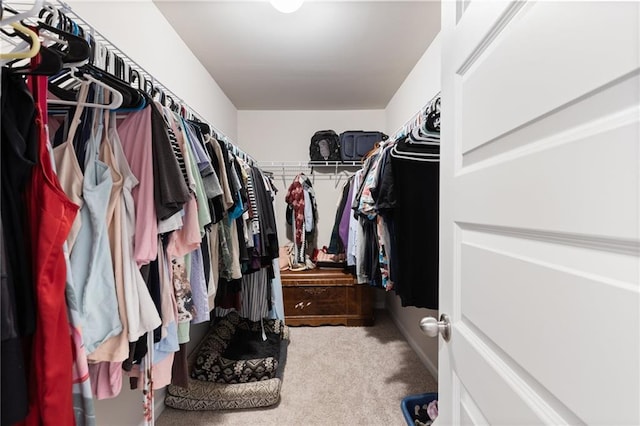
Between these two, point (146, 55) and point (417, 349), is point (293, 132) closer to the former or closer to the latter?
point (146, 55)

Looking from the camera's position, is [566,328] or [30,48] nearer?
[566,328]

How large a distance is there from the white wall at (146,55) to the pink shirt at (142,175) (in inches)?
27.2

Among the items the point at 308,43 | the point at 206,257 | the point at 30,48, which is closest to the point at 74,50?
the point at 30,48

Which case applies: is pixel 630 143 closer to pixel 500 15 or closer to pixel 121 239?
pixel 500 15

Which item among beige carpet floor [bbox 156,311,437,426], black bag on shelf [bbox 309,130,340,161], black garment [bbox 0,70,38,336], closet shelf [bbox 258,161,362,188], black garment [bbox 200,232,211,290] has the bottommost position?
beige carpet floor [bbox 156,311,437,426]

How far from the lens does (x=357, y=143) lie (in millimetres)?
3275

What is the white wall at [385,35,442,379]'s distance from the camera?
6.74ft

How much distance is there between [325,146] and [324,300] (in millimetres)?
1654

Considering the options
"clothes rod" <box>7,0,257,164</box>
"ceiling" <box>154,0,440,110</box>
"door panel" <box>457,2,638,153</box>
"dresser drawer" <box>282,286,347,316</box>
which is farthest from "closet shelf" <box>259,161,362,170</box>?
"door panel" <box>457,2,638,153</box>

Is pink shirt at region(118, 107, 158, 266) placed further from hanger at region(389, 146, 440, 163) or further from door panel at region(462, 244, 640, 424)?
hanger at region(389, 146, 440, 163)

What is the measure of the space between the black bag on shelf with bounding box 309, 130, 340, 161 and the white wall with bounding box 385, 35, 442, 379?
63 cm

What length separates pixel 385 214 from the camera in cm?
163

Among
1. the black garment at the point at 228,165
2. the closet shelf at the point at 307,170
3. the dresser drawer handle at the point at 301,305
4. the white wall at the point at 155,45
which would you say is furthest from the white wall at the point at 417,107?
the white wall at the point at 155,45

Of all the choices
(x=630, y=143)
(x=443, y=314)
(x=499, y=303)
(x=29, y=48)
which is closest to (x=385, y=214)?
(x=443, y=314)
